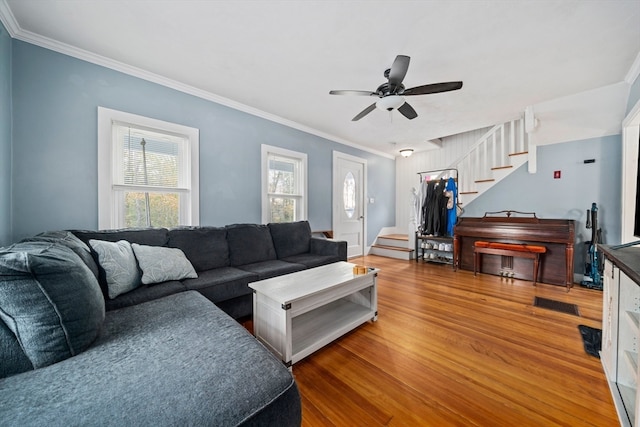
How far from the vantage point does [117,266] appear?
1.76 meters

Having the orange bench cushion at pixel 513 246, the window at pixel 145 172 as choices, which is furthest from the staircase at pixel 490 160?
the window at pixel 145 172

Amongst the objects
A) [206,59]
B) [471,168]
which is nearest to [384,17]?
[206,59]

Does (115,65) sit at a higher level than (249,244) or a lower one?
higher

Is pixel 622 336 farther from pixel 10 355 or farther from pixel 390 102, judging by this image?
pixel 10 355

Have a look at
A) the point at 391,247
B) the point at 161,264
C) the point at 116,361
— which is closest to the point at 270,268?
the point at 161,264

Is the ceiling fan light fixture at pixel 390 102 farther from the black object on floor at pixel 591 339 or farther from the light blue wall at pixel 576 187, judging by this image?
the light blue wall at pixel 576 187

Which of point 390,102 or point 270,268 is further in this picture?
point 270,268

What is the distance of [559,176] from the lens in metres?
3.60

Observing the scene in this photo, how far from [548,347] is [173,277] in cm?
301

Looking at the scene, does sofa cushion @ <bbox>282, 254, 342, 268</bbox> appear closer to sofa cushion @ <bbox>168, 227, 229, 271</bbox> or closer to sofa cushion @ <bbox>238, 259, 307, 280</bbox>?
sofa cushion @ <bbox>238, 259, 307, 280</bbox>

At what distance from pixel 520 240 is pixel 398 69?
3.22 m

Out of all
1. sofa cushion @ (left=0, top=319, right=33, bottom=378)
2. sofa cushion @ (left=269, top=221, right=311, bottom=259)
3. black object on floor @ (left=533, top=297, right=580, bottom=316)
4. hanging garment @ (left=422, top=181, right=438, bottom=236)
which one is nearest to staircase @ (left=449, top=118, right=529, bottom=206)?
hanging garment @ (left=422, top=181, right=438, bottom=236)

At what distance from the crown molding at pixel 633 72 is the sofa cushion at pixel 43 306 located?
14.9 feet

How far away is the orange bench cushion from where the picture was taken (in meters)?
3.28
